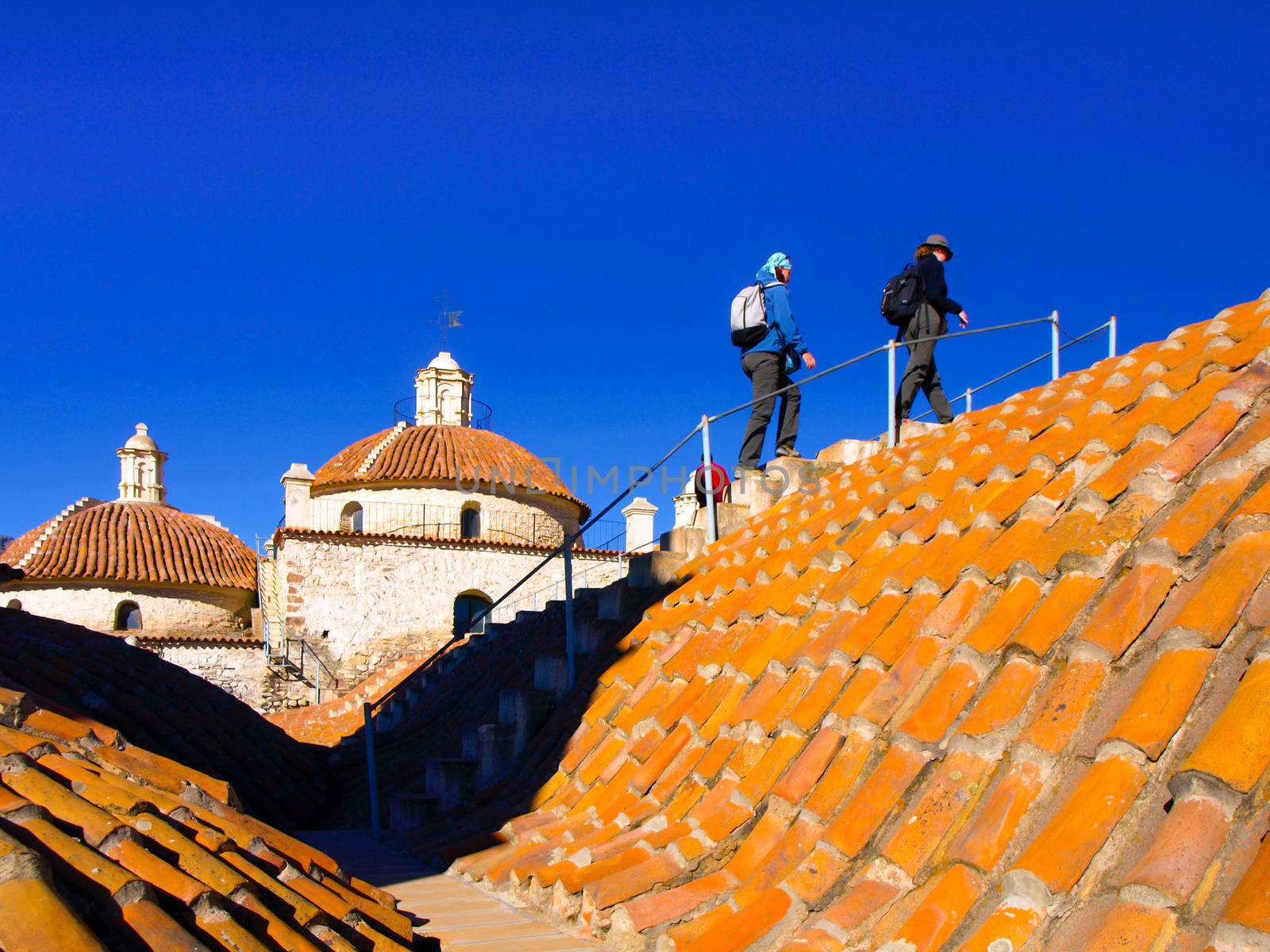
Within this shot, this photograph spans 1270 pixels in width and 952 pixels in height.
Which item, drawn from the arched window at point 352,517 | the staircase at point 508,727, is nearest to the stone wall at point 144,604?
the arched window at point 352,517

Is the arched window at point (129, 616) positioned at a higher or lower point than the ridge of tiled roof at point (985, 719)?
higher

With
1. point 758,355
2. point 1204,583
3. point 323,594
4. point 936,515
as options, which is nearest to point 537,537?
point 323,594

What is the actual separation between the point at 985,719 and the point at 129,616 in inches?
1191

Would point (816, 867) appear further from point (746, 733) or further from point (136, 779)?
point (136, 779)

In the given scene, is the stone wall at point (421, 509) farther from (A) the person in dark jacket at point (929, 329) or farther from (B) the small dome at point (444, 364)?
(A) the person in dark jacket at point (929, 329)

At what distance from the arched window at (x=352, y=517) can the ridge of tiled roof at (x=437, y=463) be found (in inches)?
24.9

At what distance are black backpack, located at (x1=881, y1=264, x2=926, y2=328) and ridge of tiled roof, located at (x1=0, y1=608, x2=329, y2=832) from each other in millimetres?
5967

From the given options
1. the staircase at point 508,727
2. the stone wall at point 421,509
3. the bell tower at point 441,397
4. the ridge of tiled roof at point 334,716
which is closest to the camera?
the staircase at point 508,727

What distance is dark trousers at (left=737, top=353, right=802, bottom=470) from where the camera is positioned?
27.5 feet

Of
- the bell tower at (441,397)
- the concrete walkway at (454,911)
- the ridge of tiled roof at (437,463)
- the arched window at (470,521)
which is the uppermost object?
the bell tower at (441,397)

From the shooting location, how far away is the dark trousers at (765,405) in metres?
8.38

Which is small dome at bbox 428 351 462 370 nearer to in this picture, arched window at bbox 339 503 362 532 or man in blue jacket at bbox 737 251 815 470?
arched window at bbox 339 503 362 532

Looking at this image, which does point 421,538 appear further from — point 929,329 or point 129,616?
point 929,329

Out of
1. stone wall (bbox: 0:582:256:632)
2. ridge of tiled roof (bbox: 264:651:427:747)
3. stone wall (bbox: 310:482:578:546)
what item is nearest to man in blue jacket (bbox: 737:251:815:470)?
ridge of tiled roof (bbox: 264:651:427:747)
